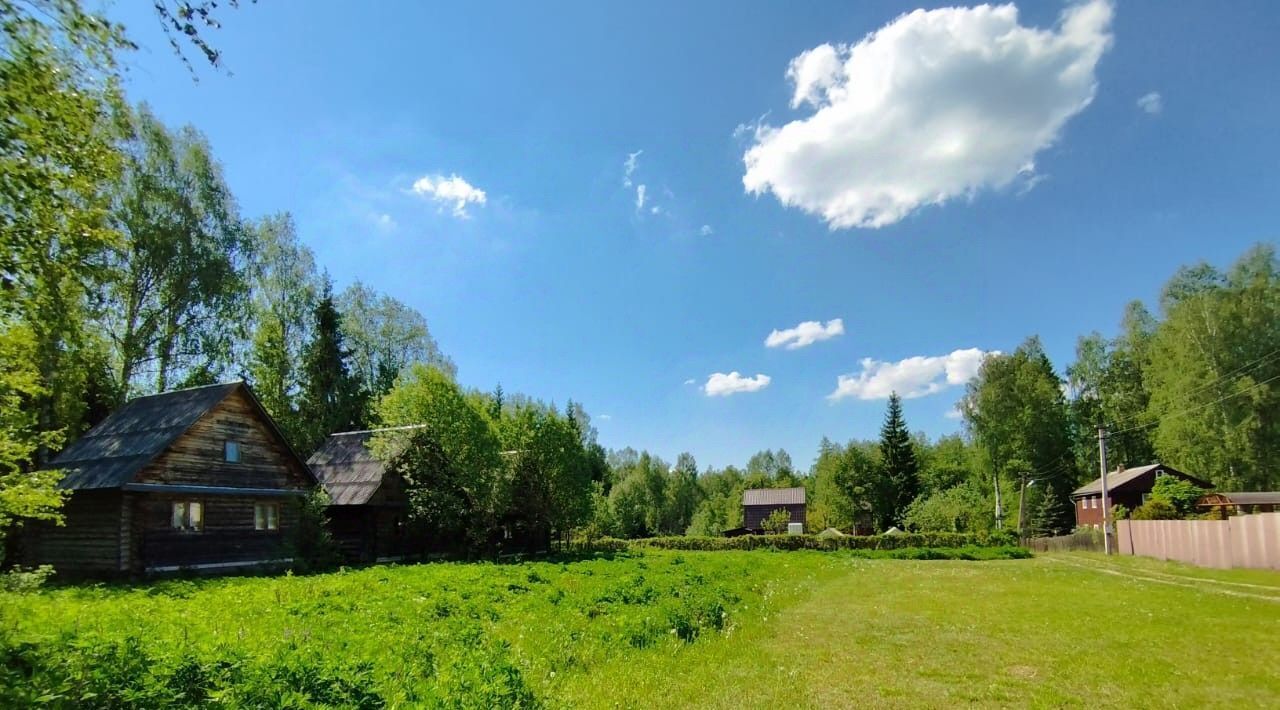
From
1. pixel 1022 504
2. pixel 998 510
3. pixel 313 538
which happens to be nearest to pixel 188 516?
pixel 313 538

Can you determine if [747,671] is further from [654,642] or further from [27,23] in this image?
[27,23]

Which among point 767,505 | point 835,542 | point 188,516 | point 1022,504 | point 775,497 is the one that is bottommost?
point 767,505

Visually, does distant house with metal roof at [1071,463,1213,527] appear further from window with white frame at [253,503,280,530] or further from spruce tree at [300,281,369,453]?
spruce tree at [300,281,369,453]

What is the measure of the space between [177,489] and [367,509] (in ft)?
32.1

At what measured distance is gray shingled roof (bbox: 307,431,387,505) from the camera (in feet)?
103

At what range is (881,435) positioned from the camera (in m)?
68.6

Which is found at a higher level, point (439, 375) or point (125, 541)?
point (439, 375)

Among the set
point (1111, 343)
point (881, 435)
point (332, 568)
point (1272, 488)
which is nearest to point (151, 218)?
point (332, 568)

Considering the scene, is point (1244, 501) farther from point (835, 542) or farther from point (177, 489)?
point (177, 489)

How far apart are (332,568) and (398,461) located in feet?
22.5

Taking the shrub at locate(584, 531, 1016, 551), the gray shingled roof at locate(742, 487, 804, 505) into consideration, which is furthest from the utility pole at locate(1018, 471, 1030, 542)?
the gray shingled roof at locate(742, 487, 804, 505)

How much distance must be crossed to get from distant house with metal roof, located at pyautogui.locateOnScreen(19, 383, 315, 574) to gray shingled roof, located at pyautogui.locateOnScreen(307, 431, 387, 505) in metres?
3.63

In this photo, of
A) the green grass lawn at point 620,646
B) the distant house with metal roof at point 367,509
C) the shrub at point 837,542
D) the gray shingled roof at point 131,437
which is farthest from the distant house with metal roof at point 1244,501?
the gray shingled roof at point 131,437

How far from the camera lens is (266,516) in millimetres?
26281
